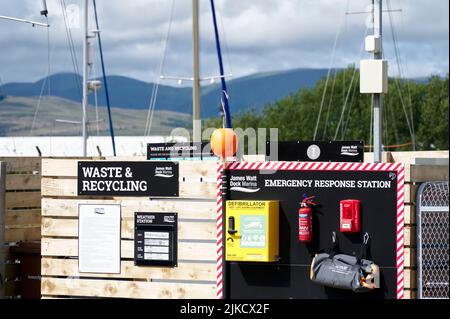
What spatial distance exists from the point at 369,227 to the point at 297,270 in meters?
1.05

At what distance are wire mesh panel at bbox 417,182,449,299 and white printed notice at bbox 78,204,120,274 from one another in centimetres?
395

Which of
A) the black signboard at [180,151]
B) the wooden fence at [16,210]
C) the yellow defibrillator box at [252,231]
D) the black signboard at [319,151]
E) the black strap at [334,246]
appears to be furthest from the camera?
the black signboard at [180,151]

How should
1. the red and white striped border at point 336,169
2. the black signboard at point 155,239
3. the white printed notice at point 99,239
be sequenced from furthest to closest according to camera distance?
the white printed notice at point 99,239
the black signboard at point 155,239
the red and white striped border at point 336,169

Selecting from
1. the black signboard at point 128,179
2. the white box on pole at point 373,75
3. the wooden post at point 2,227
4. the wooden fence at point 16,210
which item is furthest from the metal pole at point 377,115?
the wooden post at point 2,227

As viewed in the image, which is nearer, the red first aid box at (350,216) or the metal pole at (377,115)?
the red first aid box at (350,216)

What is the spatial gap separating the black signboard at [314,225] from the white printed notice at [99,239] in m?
1.61

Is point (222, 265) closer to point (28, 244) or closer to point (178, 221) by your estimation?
point (178, 221)

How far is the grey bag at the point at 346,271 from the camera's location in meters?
12.9

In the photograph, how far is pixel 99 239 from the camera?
1438cm

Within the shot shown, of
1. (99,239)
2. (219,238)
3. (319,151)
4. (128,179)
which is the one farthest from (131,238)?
(319,151)

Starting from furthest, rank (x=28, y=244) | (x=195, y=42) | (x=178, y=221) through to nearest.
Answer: (x=195, y=42) < (x=28, y=244) < (x=178, y=221)

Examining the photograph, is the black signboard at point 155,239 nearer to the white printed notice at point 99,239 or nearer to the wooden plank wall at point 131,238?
the wooden plank wall at point 131,238

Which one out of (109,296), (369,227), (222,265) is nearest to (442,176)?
(369,227)
